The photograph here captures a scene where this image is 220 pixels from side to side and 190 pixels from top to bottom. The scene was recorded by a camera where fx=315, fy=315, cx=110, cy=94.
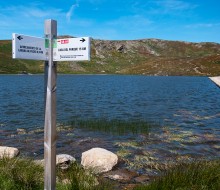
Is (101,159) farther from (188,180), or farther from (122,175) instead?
(188,180)

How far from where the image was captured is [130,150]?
65.2 feet

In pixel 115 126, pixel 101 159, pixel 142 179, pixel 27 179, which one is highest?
pixel 27 179

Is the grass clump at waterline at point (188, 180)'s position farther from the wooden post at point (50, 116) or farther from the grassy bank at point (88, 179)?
the wooden post at point (50, 116)

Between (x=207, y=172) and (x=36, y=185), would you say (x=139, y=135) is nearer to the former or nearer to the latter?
(x=207, y=172)

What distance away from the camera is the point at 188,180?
32.3ft

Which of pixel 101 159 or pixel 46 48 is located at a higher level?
pixel 46 48

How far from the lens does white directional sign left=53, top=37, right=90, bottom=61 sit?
769 centimetres

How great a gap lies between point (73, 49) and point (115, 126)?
19.8 m

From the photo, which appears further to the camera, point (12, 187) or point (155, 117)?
point (155, 117)

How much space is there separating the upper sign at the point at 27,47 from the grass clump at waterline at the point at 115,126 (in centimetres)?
1733

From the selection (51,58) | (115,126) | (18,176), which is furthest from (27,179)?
(115,126)

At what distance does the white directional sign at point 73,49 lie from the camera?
769 centimetres

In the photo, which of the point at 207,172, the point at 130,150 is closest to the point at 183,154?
the point at 130,150

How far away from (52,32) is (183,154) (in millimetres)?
13550
